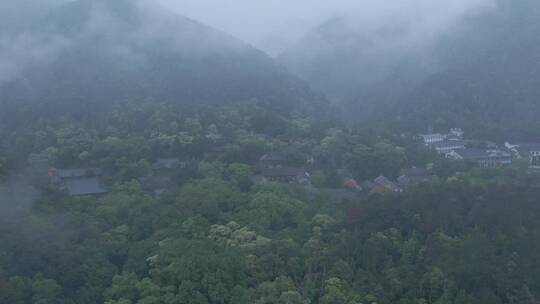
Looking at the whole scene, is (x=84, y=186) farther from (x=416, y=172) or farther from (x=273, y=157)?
(x=416, y=172)

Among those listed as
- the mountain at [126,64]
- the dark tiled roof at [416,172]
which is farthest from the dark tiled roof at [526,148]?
the mountain at [126,64]

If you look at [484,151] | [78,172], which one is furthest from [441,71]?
[78,172]

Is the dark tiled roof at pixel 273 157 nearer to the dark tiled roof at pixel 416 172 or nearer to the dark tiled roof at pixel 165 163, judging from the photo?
the dark tiled roof at pixel 165 163

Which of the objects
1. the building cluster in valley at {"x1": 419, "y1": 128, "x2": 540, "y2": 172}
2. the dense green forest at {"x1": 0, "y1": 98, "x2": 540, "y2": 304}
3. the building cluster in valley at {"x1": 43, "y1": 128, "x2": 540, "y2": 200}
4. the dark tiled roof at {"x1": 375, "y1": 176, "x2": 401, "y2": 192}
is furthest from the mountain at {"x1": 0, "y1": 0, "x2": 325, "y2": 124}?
the dark tiled roof at {"x1": 375, "y1": 176, "x2": 401, "y2": 192}

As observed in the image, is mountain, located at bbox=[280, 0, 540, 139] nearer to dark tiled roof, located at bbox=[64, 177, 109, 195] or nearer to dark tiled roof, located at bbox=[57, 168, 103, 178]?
dark tiled roof, located at bbox=[57, 168, 103, 178]

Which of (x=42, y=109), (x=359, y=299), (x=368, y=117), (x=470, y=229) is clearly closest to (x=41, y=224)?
(x=359, y=299)

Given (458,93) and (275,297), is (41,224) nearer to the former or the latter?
(275,297)
